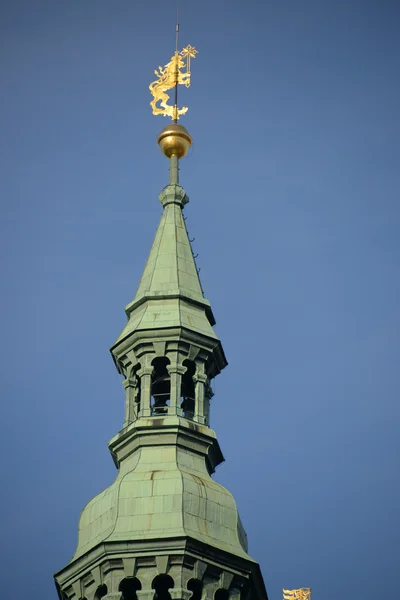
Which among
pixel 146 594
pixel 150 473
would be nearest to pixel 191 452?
pixel 150 473

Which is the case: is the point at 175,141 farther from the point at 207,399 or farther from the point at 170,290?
the point at 207,399

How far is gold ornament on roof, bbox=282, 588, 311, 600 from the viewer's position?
2516 inches

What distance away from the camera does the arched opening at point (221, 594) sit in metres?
61.2

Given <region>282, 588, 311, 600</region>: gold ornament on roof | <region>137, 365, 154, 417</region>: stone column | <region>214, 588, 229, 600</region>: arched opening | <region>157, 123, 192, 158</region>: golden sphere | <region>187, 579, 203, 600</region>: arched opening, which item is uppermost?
<region>157, 123, 192, 158</region>: golden sphere

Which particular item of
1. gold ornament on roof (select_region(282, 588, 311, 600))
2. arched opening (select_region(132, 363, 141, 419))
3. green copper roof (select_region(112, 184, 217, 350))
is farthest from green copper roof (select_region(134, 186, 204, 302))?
gold ornament on roof (select_region(282, 588, 311, 600))

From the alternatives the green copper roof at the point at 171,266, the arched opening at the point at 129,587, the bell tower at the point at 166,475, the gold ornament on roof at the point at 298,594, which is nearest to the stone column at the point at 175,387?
the bell tower at the point at 166,475

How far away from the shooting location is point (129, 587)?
60938 millimetres

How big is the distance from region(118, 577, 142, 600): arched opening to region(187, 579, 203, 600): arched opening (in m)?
1.35

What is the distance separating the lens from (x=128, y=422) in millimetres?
65688

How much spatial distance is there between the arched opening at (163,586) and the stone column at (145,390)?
20.2ft

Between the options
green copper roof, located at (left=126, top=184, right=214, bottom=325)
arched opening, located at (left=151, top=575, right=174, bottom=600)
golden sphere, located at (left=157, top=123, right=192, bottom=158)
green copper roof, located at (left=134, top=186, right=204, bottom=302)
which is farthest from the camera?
golden sphere, located at (left=157, top=123, right=192, bottom=158)

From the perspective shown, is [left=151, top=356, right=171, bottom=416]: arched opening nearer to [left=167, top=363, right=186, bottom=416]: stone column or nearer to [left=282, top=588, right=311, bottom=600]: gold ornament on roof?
[left=167, top=363, right=186, bottom=416]: stone column

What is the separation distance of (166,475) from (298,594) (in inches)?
205

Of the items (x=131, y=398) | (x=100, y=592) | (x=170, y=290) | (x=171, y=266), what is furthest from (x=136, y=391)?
(x=100, y=592)
